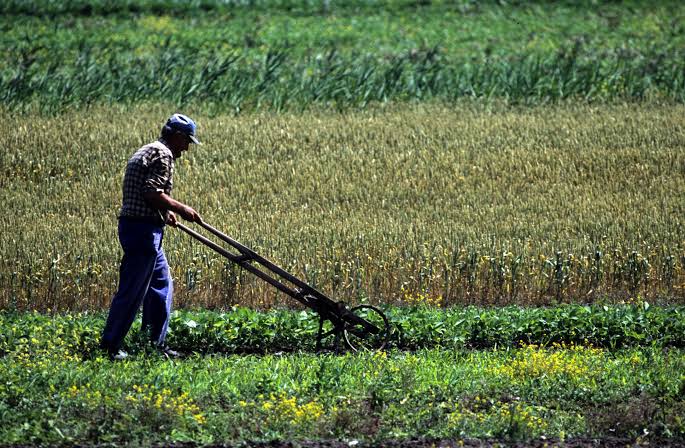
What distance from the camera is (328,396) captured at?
25.9 feet

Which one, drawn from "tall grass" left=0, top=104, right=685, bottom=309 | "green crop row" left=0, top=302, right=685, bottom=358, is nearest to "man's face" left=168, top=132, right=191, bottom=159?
"green crop row" left=0, top=302, right=685, bottom=358

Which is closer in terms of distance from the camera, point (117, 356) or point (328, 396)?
point (328, 396)

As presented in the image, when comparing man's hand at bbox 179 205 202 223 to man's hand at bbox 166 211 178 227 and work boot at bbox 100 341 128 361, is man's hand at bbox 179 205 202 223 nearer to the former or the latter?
man's hand at bbox 166 211 178 227

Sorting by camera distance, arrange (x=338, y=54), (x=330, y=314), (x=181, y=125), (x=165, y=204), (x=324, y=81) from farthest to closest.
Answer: (x=338, y=54) → (x=324, y=81) → (x=330, y=314) → (x=181, y=125) → (x=165, y=204)

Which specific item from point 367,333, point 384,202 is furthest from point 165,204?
point 384,202

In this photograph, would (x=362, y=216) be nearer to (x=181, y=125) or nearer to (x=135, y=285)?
(x=181, y=125)

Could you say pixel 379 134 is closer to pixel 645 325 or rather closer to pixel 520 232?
pixel 520 232

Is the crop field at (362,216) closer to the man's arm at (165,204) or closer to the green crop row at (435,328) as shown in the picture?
the green crop row at (435,328)

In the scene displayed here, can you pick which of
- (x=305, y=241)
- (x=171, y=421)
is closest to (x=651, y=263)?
(x=305, y=241)

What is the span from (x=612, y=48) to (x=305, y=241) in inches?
485

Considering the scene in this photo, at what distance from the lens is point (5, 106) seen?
18.4 m

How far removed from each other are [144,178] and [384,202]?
6206 mm

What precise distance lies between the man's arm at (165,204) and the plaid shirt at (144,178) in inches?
1.9

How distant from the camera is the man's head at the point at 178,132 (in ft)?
30.6
